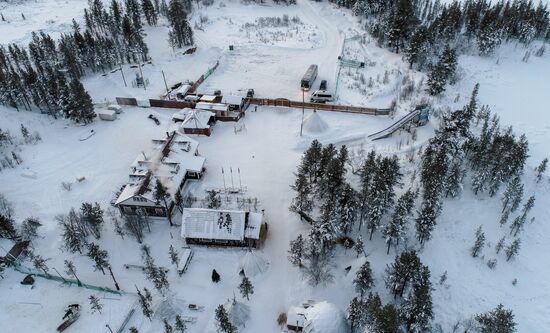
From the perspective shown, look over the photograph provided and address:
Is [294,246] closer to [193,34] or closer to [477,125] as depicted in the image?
[477,125]

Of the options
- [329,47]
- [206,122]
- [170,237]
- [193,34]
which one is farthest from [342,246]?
[193,34]

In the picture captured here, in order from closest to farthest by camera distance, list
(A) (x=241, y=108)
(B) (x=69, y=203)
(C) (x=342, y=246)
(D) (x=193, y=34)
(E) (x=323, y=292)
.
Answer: (E) (x=323, y=292)
(C) (x=342, y=246)
(B) (x=69, y=203)
(A) (x=241, y=108)
(D) (x=193, y=34)

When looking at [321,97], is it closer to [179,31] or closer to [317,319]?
[179,31]

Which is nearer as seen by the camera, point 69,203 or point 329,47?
point 69,203

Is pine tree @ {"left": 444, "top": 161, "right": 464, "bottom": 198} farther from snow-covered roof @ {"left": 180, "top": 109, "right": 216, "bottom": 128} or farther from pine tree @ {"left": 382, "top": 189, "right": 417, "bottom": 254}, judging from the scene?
snow-covered roof @ {"left": 180, "top": 109, "right": 216, "bottom": 128}

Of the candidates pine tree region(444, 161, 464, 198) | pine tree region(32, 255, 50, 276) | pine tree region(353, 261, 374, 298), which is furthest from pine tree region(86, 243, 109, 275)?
pine tree region(444, 161, 464, 198)

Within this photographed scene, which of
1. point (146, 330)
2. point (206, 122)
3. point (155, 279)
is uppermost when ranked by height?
point (206, 122)
